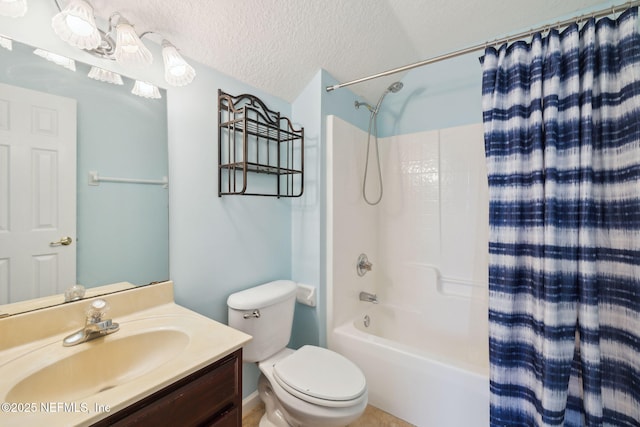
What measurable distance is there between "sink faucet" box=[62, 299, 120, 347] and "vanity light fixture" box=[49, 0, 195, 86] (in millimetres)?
922

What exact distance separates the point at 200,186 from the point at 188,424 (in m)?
0.99

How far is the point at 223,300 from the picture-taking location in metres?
1.45

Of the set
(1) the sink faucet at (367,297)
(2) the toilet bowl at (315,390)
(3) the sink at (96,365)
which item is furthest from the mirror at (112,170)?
(1) the sink faucet at (367,297)

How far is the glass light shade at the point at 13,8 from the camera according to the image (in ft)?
2.52

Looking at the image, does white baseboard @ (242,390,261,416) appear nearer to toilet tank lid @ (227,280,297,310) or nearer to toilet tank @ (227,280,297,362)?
toilet tank @ (227,280,297,362)

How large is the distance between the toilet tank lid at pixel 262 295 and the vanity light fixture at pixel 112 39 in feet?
3.55

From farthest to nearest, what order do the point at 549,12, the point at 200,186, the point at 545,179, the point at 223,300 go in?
1. the point at 549,12
2. the point at 223,300
3. the point at 200,186
4. the point at 545,179

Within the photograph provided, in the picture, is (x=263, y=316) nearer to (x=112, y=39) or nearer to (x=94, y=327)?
(x=94, y=327)

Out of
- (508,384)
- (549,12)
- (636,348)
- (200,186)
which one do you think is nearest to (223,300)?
(200,186)

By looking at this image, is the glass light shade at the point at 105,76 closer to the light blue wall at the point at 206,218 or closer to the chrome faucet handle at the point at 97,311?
the light blue wall at the point at 206,218

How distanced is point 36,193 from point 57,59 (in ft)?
1.62

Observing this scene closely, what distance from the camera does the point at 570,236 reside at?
1.03 meters

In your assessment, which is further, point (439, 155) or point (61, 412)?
point (439, 155)

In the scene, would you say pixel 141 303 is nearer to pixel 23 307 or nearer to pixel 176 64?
pixel 23 307
